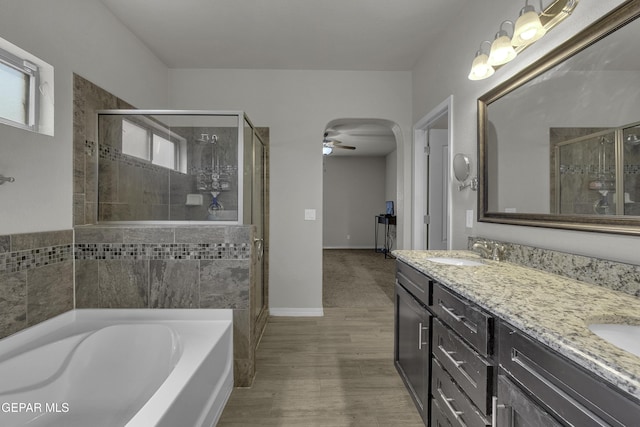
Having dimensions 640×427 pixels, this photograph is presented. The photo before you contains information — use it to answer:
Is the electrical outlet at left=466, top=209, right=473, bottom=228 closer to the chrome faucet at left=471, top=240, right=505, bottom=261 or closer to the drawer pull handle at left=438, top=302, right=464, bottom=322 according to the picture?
the chrome faucet at left=471, top=240, right=505, bottom=261

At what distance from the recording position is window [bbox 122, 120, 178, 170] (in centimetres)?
212

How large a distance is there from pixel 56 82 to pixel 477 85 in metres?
2.63

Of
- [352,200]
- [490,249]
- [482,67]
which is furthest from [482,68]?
[352,200]

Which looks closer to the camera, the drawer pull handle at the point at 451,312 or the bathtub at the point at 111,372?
→ the drawer pull handle at the point at 451,312

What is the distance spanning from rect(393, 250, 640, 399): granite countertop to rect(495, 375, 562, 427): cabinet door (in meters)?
0.19

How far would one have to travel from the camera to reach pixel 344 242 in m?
8.12

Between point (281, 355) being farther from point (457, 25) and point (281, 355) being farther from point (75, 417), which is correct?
point (457, 25)

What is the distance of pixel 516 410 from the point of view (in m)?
0.83

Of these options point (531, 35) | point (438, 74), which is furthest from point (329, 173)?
point (531, 35)

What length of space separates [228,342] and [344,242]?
21.0 ft

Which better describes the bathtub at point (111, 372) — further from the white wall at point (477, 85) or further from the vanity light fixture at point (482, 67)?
the vanity light fixture at point (482, 67)

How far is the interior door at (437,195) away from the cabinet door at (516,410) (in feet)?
6.78

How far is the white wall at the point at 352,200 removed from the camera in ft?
26.4

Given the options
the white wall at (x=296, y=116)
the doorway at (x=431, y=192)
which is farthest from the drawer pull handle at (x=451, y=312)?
the white wall at (x=296, y=116)
